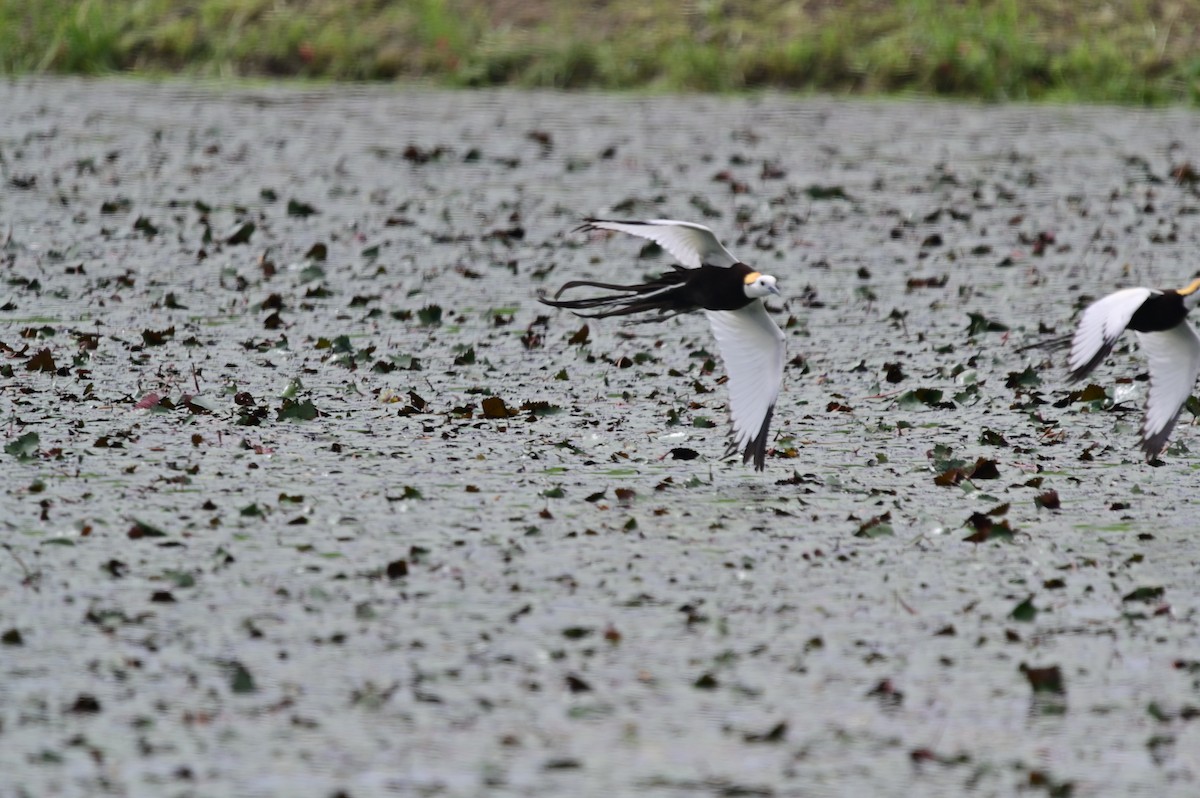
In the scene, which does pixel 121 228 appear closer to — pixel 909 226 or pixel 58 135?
pixel 58 135

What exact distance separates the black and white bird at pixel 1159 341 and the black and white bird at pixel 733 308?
2.83 ft

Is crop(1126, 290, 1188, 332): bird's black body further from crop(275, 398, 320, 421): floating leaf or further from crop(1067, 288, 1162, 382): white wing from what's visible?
crop(275, 398, 320, 421): floating leaf

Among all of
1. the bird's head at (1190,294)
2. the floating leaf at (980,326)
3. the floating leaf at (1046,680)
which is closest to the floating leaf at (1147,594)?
the floating leaf at (1046,680)

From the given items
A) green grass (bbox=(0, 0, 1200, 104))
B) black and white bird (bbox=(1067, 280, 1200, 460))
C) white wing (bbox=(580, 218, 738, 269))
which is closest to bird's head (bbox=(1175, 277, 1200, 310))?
black and white bird (bbox=(1067, 280, 1200, 460))

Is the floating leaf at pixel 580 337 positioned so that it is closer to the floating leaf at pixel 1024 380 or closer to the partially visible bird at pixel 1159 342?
the floating leaf at pixel 1024 380

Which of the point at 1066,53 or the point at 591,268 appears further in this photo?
the point at 1066,53

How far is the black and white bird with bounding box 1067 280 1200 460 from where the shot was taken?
17.8 feet

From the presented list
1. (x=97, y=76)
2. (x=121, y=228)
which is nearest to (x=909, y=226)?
(x=121, y=228)

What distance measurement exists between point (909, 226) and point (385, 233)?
107 inches

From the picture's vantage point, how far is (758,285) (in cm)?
570

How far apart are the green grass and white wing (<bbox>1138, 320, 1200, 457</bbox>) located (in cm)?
888

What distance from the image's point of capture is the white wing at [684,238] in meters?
5.82

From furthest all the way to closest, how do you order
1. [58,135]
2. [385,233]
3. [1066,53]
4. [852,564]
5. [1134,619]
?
[1066,53] < [58,135] < [385,233] < [852,564] < [1134,619]

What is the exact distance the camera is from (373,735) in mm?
3781
